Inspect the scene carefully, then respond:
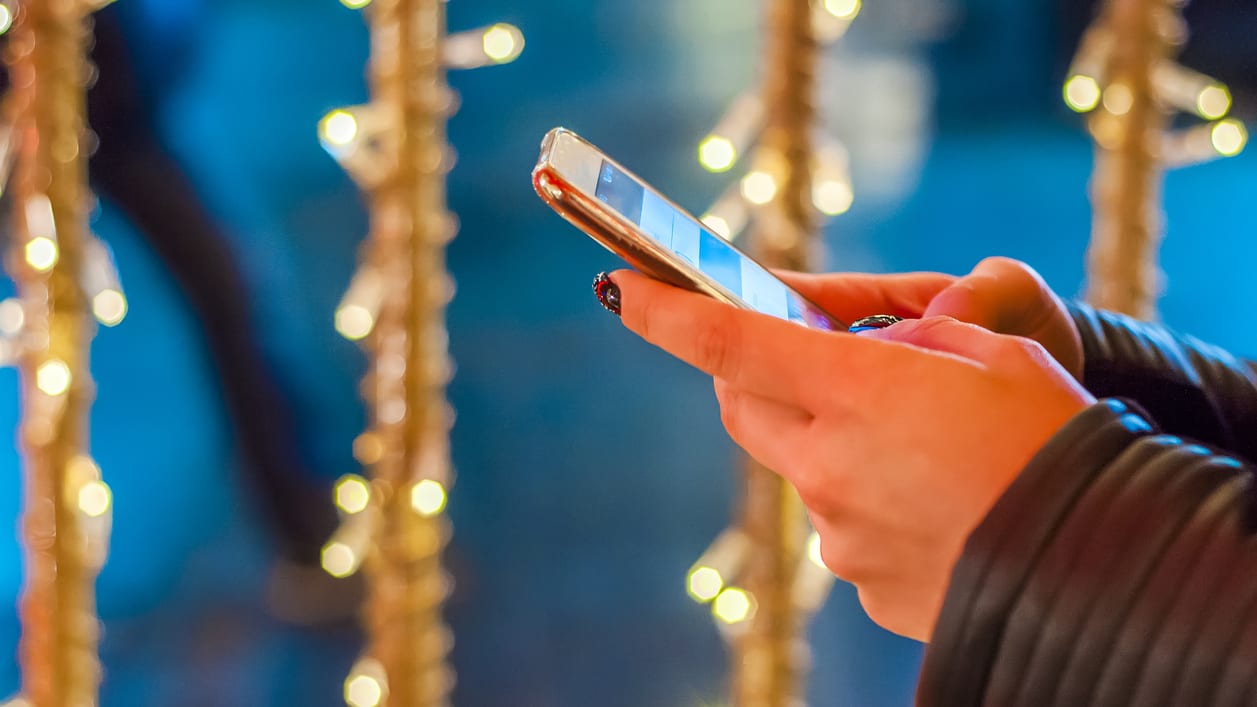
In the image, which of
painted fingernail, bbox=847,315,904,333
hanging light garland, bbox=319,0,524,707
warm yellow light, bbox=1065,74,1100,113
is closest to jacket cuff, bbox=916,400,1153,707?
painted fingernail, bbox=847,315,904,333

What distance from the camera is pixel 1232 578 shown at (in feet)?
0.71

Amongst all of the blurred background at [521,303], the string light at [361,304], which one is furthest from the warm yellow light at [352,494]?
the string light at [361,304]

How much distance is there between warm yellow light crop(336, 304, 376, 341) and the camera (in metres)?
0.85

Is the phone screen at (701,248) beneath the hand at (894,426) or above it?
above

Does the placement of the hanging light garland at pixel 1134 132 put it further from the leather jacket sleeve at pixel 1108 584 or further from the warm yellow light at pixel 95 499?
the warm yellow light at pixel 95 499

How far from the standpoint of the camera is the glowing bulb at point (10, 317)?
32.9 inches

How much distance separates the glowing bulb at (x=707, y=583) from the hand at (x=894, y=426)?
0.61 meters

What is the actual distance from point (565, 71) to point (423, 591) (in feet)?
1.74

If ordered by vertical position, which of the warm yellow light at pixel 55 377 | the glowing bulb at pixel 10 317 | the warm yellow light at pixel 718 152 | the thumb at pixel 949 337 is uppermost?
the warm yellow light at pixel 718 152

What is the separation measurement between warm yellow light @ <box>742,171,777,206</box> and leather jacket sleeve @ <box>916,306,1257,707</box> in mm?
564

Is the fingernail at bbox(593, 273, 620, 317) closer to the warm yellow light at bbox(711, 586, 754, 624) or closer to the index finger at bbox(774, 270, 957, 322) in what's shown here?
the index finger at bbox(774, 270, 957, 322)

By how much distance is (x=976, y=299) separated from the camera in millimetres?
408

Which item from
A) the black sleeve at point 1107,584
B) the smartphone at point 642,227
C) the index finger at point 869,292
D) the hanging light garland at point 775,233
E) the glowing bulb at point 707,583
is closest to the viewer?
the black sleeve at point 1107,584

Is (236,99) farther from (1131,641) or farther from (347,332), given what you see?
(1131,641)
